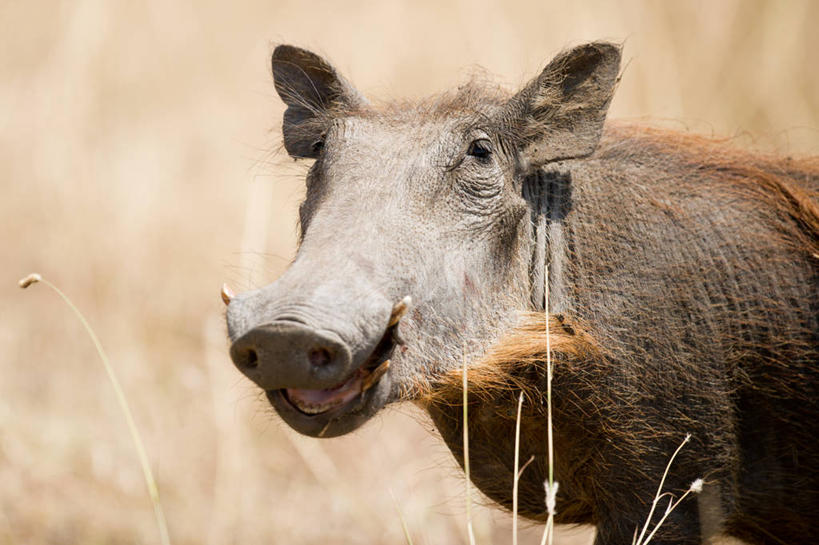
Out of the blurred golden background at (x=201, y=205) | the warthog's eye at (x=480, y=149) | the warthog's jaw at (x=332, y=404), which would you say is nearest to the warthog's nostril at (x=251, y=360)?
the warthog's jaw at (x=332, y=404)

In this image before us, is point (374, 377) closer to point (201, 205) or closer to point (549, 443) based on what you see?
point (549, 443)

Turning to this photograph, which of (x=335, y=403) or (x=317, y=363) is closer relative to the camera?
(x=317, y=363)

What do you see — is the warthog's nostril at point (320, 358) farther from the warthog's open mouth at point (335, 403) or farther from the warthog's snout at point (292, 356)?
the warthog's open mouth at point (335, 403)

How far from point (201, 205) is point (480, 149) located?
5648 mm

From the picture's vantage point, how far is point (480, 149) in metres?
3.15

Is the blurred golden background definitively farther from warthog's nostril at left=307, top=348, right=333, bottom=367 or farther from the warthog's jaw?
warthog's nostril at left=307, top=348, right=333, bottom=367

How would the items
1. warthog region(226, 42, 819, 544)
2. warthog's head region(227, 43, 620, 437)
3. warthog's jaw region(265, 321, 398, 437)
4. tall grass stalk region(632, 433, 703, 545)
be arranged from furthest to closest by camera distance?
1. warthog region(226, 42, 819, 544)
2. tall grass stalk region(632, 433, 703, 545)
3. warthog's jaw region(265, 321, 398, 437)
4. warthog's head region(227, 43, 620, 437)

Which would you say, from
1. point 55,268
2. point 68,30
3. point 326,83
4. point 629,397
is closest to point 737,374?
point 629,397

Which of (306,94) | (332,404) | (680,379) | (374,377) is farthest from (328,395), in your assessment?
(306,94)

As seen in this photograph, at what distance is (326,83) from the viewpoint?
11.6 ft

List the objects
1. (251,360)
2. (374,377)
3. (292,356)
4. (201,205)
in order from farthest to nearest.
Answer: (201,205)
(374,377)
(251,360)
(292,356)

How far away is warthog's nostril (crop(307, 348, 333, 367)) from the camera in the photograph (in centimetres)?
242

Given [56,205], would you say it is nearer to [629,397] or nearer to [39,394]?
[39,394]

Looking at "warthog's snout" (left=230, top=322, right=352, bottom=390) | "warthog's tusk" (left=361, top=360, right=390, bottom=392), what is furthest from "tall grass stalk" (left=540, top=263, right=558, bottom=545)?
"warthog's snout" (left=230, top=322, right=352, bottom=390)
